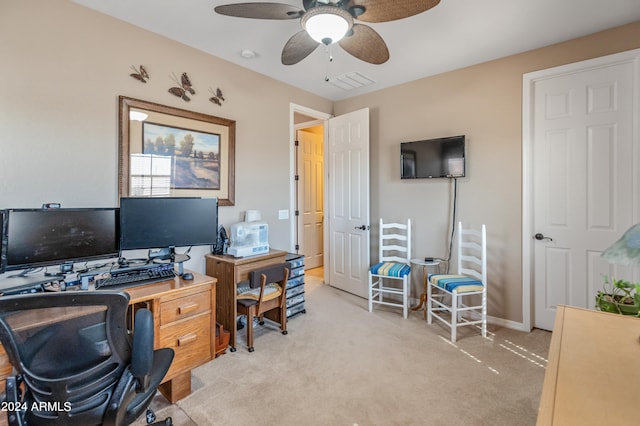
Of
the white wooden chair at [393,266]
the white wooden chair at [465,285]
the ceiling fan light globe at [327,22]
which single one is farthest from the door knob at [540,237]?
the ceiling fan light globe at [327,22]

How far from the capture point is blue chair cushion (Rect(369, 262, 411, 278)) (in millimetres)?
3240

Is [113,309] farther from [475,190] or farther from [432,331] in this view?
[475,190]

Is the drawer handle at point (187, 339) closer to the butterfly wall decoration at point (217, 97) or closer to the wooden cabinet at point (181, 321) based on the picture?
the wooden cabinet at point (181, 321)

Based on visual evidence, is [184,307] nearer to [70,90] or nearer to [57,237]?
[57,237]

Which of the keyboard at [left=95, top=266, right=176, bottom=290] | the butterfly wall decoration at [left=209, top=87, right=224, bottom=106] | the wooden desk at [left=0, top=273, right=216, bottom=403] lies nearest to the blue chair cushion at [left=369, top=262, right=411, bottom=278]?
the wooden desk at [left=0, top=273, right=216, bottom=403]

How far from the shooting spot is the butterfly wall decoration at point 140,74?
240 cm

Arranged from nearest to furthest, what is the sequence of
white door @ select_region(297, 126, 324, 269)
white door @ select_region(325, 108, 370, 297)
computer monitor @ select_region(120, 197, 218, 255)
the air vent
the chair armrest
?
the chair armrest
computer monitor @ select_region(120, 197, 218, 255)
the air vent
white door @ select_region(325, 108, 370, 297)
white door @ select_region(297, 126, 324, 269)

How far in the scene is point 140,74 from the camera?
95.8 inches

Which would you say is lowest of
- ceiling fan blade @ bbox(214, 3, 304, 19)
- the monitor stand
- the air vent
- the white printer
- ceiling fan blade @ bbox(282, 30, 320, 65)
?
the monitor stand

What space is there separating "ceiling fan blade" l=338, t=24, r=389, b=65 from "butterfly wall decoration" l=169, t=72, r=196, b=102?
1464 mm

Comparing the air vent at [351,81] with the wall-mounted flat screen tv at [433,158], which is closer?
the wall-mounted flat screen tv at [433,158]

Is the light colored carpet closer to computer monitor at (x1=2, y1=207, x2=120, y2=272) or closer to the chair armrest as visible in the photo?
the chair armrest

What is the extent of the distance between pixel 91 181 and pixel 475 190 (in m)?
3.51

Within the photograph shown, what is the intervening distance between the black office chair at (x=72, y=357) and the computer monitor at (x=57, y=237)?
0.82 meters
